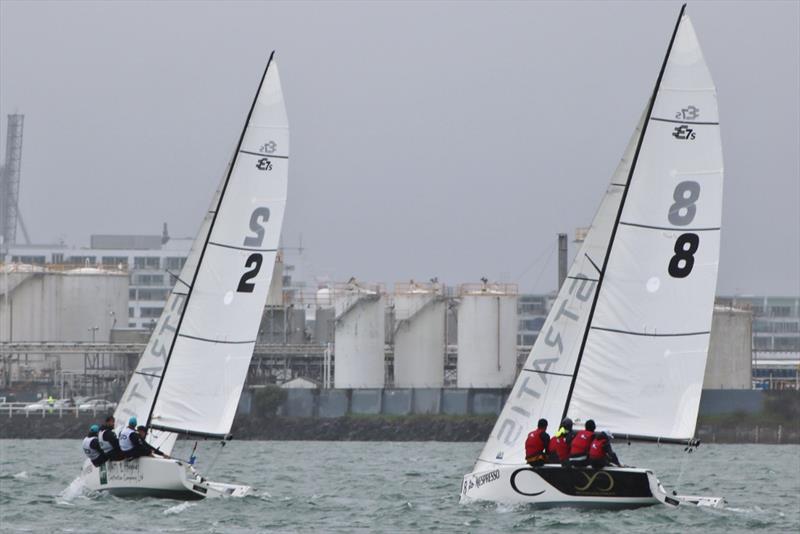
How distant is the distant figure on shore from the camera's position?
Answer: 29.2m

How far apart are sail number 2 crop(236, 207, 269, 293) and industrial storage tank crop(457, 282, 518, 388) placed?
44453 mm

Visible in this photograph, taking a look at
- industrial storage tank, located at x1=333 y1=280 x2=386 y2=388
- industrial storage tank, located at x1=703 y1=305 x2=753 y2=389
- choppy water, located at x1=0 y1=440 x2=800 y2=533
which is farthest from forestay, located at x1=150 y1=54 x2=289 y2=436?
industrial storage tank, located at x1=703 y1=305 x2=753 y2=389

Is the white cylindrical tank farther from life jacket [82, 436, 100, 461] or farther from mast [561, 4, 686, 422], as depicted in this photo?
mast [561, 4, 686, 422]

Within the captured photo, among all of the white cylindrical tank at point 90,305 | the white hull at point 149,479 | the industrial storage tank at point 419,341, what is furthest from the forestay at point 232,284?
the white cylindrical tank at point 90,305

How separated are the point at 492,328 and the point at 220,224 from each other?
45.0 meters

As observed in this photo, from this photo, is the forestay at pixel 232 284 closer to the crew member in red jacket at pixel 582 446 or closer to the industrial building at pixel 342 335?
the crew member in red jacket at pixel 582 446

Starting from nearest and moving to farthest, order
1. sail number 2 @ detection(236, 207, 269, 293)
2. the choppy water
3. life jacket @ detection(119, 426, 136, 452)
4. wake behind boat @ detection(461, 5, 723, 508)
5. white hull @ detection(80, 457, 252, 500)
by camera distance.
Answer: the choppy water, wake behind boat @ detection(461, 5, 723, 508), life jacket @ detection(119, 426, 136, 452), white hull @ detection(80, 457, 252, 500), sail number 2 @ detection(236, 207, 269, 293)

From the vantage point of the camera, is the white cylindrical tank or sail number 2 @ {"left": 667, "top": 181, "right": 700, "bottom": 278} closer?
sail number 2 @ {"left": 667, "top": 181, "right": 700, "bottom": 278}

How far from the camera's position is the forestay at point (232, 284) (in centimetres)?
3194

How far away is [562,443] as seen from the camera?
27.1m

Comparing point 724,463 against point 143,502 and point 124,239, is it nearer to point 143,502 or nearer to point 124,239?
point 143,502

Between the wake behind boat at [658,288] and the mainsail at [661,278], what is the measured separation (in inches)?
0.6

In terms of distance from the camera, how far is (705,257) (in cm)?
2795

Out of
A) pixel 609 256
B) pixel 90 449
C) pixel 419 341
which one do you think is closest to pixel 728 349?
pixel 419 341
